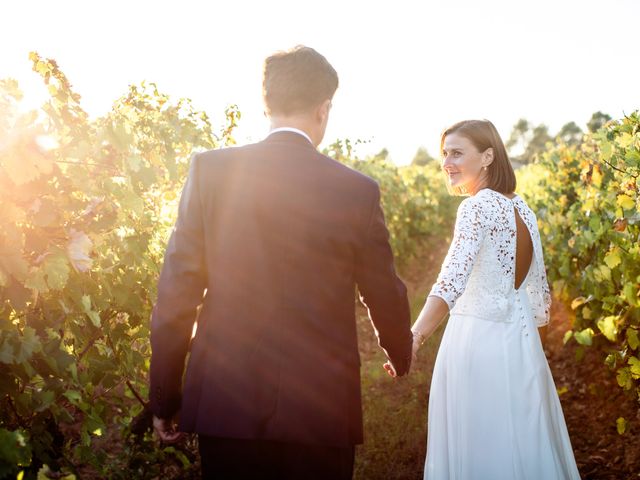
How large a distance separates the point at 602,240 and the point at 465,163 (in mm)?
3344

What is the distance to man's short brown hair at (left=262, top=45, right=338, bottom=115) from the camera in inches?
88.1

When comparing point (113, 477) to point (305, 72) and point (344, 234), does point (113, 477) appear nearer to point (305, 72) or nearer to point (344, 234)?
point (344, 234)

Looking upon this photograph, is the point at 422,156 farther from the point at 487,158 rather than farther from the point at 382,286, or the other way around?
the point at 382,286

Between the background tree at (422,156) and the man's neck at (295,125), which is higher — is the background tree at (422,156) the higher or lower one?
the higher one

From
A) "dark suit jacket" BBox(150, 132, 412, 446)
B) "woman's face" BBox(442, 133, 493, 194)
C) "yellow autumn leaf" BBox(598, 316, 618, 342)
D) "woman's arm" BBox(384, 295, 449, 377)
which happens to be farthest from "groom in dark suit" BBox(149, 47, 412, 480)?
"yellow autumn leaf" BBox(598, 316, 618, 342)

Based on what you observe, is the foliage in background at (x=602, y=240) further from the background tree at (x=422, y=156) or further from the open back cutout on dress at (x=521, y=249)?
the background tree at (x=422, y=156)

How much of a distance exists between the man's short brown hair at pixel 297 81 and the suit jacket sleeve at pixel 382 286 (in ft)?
1.26

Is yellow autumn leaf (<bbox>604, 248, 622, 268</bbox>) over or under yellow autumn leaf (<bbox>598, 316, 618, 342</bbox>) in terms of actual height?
over

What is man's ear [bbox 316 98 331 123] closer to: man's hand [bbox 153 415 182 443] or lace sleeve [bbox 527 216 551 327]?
man's hand [bbox 153 415 182 443]

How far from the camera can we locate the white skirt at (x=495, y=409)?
2.93 metres

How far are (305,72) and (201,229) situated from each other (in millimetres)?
629

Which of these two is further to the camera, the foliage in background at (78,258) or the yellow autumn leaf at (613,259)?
the yellow autumn leaf at (613,259)

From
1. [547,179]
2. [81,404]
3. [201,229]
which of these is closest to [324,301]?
[201,229]

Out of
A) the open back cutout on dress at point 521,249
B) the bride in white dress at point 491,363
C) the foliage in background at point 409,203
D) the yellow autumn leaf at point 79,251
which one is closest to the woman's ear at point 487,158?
the bride in white dress at point 491,363
